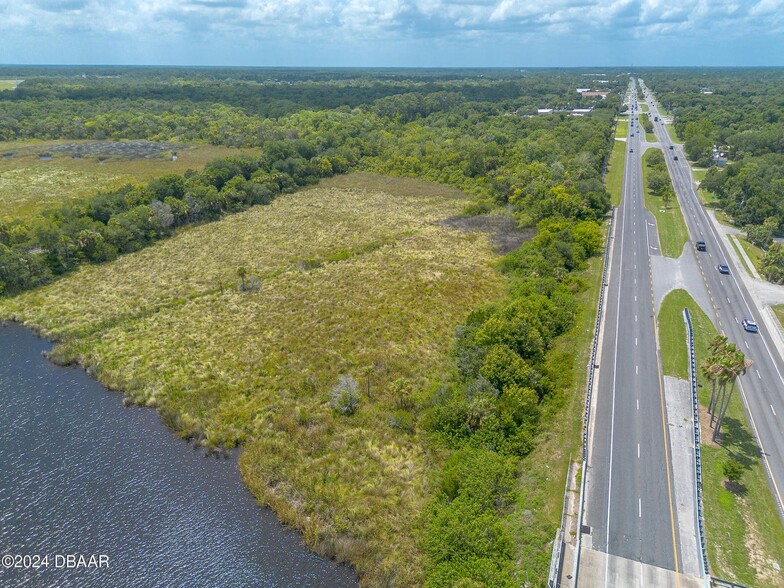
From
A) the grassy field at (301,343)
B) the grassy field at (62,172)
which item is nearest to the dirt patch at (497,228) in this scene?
the grassy field at (301,343)

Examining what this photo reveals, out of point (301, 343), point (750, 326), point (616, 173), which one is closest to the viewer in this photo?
point (301, 343)

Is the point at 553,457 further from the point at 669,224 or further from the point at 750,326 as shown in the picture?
the point at 669,224

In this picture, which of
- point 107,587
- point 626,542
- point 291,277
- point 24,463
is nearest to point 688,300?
point 626,542

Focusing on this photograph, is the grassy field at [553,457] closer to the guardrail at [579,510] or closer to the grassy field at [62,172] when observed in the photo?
the guardrail at [579,510]

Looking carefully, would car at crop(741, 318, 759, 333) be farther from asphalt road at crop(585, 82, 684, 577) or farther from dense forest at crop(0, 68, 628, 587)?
dense forest at crop(0, 68, 628, 587)

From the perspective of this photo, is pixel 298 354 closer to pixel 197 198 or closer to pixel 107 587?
pixel 107 587

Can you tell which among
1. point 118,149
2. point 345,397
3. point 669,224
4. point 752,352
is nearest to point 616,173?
point 669,224
